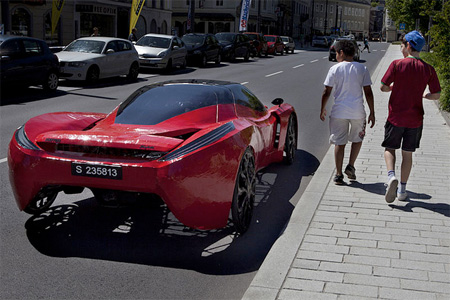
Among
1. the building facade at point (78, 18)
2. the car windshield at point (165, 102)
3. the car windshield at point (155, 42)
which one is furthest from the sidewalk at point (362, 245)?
the building facade at point (78, 18)

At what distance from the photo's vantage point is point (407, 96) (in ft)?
19.7

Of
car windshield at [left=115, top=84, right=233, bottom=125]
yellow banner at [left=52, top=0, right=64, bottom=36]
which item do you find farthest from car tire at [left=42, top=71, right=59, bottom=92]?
yellow banner at [left=52, top=0, right=64, bottom=36]

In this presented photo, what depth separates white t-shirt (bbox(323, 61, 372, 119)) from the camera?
6.48 meters

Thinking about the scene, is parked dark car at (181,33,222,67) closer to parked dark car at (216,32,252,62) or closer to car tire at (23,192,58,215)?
parked dark car at (216,32,252,62)

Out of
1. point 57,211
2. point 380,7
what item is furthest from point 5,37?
point 380,7

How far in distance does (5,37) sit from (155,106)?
1122cm

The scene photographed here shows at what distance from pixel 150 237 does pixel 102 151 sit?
912mm

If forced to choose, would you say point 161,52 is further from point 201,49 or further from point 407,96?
point 407,96

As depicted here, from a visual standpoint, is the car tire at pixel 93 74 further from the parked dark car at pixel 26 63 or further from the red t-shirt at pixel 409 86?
the red t-shirt at pixel 409 86

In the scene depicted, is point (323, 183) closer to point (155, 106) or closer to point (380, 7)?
point (155, 106)

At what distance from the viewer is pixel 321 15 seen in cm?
13975

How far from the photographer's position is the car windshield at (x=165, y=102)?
532 centimetres

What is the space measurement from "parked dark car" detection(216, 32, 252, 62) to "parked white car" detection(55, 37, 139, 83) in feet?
41.9

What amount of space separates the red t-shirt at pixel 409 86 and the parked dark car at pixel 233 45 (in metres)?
27.5
